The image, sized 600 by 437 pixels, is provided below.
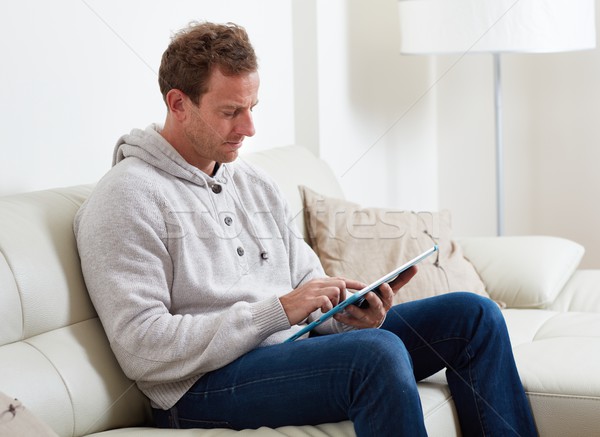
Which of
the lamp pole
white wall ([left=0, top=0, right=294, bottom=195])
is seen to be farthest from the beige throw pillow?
the lamp pole

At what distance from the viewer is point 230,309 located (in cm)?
164

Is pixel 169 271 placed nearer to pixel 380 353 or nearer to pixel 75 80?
pixel 380 353

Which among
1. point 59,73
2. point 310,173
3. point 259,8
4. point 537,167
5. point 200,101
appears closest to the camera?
point 200,101

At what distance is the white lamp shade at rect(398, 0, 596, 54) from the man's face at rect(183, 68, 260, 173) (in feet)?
4.42

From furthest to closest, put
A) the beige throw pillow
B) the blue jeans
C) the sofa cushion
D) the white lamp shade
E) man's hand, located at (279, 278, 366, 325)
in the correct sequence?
the white lamp shade → the beige throw pillow → man's hand, located at (279, 278, 366, 325) → the blue jeans → the sofa cushion

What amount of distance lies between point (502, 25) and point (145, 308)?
1.78m

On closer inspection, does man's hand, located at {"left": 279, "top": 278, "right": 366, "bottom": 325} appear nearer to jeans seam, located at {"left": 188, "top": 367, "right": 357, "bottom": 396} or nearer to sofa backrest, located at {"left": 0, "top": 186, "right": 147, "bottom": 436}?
jeans seam, located at {"left": 188, "top": 367, "right": 357, "bottom": 396}

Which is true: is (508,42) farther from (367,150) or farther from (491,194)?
(491,194)

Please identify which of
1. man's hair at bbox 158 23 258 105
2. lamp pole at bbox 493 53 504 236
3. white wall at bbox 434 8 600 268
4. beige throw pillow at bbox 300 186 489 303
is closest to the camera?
man's hair at bbox 158 23 258 105

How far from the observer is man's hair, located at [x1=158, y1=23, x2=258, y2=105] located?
174 cm

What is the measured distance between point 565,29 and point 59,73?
171 centimetres

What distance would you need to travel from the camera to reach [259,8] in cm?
282

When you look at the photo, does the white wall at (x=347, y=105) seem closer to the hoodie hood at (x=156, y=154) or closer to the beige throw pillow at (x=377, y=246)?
the hoodie hood at (x=156, y=154)

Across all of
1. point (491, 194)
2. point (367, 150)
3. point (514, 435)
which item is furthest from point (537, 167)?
point (514, 435)
